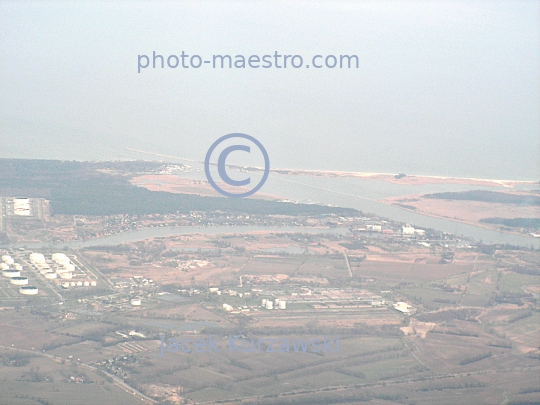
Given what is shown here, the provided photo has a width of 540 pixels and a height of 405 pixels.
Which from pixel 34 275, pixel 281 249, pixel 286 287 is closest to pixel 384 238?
pixel 281 249

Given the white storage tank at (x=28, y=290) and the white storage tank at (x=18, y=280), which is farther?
the white storage tank at (x=18, y=280)

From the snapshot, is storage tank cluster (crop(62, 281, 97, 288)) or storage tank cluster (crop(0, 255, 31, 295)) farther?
storage tank cluster (crop(62, 281, 97, 288))

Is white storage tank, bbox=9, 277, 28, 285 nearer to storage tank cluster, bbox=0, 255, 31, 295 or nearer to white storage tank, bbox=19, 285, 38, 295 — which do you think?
storage tank cluster, bbox=0, 255, 31, 295

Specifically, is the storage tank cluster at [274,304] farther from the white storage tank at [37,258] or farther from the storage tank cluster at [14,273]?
the white storage tank at [37,258]

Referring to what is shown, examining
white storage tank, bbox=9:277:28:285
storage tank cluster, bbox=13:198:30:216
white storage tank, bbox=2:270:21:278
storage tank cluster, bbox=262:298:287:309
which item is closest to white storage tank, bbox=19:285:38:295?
white storage tank, bbox=9:277:28:285

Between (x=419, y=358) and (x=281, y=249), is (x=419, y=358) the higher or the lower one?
the lower one

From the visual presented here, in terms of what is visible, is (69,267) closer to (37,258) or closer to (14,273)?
(37,258)

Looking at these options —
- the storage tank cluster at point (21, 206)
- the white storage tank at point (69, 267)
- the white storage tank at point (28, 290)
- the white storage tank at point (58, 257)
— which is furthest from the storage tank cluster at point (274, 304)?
the storage tank cluster at point (21, 206)

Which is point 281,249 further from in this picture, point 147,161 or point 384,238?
point 147,161
